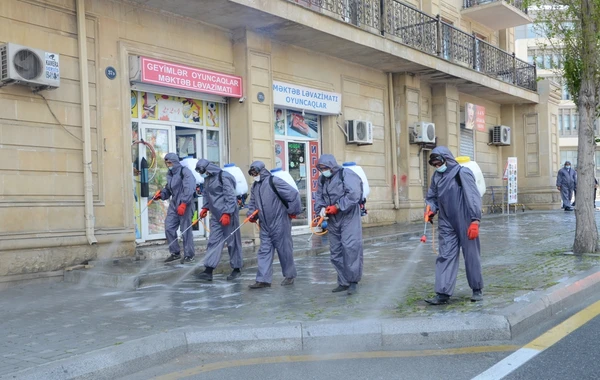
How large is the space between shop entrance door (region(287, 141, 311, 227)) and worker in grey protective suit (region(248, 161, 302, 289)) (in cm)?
615

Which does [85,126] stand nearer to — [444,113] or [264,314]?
[264,314]

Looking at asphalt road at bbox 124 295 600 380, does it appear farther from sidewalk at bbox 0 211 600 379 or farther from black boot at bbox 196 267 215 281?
black boot at bbox 196 267 215 281

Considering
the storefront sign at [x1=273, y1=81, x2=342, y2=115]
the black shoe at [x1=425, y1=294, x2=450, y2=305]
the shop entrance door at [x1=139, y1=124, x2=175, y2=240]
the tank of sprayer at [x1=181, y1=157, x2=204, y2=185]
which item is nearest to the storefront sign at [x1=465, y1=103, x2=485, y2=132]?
the storefront sign at [x1=273, y1=81, x2=342, y2=115]

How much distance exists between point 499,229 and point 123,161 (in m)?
9.36

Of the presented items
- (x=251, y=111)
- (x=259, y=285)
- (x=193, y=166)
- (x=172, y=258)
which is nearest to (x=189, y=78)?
(x=251, y=111)

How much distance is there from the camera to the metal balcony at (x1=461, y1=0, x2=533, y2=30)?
66.1 ft

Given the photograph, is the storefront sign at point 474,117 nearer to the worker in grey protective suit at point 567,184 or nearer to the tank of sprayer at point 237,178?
the worker in grey protective suit at point 567,184

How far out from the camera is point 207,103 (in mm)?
12148

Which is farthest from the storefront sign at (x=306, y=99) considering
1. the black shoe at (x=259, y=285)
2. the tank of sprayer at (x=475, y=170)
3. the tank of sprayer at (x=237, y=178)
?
the tank of sprayer at (x=475, y=170)

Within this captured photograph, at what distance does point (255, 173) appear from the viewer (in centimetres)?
807

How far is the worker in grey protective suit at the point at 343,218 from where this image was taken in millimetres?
7215

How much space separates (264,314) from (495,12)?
17.6m

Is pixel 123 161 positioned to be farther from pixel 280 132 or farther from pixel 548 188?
pixel 548 188

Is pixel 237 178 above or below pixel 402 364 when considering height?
above
